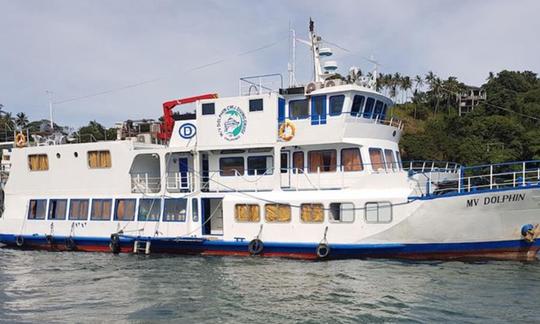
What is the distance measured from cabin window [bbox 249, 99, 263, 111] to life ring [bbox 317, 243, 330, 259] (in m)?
5.31

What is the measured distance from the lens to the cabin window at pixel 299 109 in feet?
56.8

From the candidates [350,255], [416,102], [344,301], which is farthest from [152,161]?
[416,102]

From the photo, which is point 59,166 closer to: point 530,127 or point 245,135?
point 245,135

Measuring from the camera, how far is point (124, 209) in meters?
18.8

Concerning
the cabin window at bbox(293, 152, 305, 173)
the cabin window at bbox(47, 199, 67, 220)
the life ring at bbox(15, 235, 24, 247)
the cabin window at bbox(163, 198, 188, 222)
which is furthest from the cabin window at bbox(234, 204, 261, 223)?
the life ring at bbox(15, 235, 24, 247)

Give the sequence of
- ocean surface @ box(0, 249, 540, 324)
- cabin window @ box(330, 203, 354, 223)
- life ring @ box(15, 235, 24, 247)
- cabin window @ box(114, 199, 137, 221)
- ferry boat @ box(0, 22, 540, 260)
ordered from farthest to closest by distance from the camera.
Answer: life ring @ box(15, 235, 24, 247) < cabin window @ box(114, 199, 137, 221) < cabin window @ box(330, 203, 354, 223) < ferry boat @ box(0, 22, 540, 260) < ocean surface @ box(0, 249, 540, 324)

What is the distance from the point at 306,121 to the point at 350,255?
4.84 metres

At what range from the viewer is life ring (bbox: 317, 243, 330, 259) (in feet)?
50.1

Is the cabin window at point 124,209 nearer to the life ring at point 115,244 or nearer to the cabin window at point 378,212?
the life ring at point 115,244

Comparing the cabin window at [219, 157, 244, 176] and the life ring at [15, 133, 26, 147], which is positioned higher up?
the life ring at [15, 133, 26, 147]

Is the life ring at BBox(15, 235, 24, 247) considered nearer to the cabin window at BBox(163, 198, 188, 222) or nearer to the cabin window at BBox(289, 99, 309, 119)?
the cabin window at BBox(163, 198, 188, 222)

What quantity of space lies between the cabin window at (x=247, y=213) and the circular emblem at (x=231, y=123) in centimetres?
251

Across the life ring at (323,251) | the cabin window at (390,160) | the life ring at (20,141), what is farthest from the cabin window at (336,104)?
the life ring at (20,141)

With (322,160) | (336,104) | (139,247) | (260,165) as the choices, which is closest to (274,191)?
(260,165)
